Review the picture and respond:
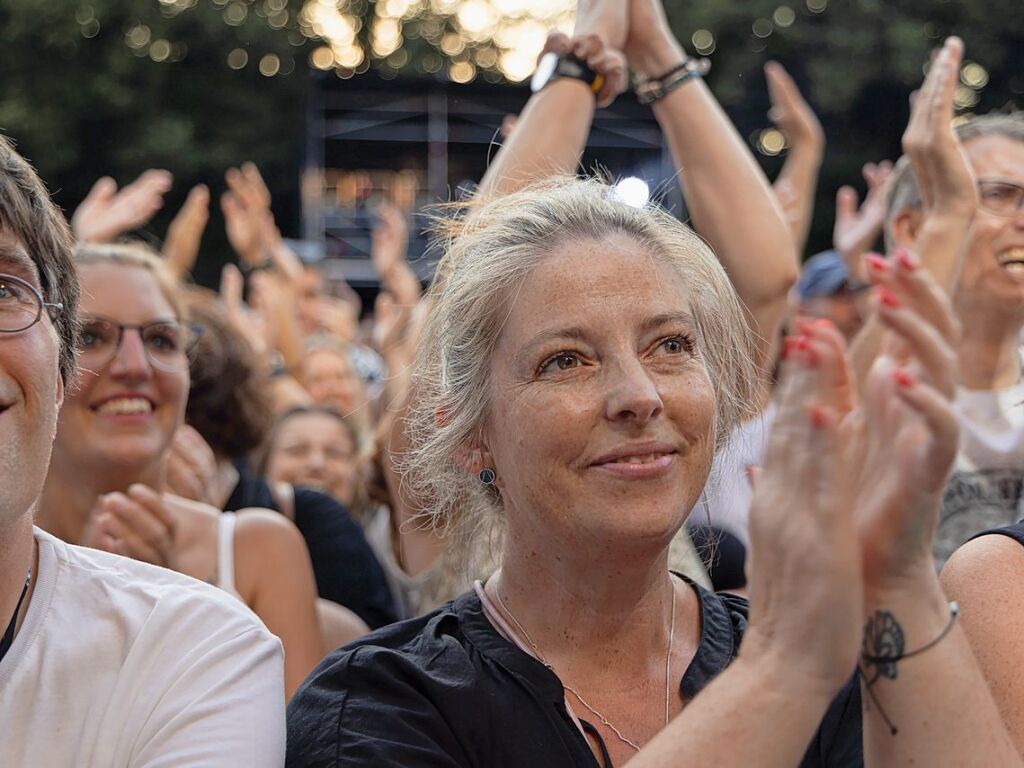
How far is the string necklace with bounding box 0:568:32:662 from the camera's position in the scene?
180cm

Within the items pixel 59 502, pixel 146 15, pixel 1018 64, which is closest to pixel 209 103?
pixel 146 15

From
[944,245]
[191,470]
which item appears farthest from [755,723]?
[191,470]

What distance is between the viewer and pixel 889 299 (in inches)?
57.4

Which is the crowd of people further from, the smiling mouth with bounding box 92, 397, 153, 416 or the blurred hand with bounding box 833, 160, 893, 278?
the blurred hand with bounding box 833, 160, 893, 278

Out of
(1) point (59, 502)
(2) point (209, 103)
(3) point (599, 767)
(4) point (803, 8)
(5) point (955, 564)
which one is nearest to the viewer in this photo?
(3) point (599, 767)

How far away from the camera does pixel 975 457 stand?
3.09m

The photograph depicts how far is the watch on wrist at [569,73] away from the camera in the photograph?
10.0 ft

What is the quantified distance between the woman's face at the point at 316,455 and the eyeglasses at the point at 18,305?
3140 millimetres

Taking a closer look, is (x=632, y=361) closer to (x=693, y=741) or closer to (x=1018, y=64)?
(x=693, y=741)

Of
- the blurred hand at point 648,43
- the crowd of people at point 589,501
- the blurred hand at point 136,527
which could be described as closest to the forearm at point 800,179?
the crowd of people at point 589,501

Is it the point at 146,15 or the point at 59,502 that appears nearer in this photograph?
the point at 59,502

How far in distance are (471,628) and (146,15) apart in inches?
959

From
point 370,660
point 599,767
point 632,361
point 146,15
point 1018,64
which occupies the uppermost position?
point 146,15

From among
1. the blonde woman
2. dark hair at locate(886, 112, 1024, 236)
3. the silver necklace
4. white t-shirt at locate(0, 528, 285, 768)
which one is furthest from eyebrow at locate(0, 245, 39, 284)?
dark hair at locate(886, 112, 1024, 236)
